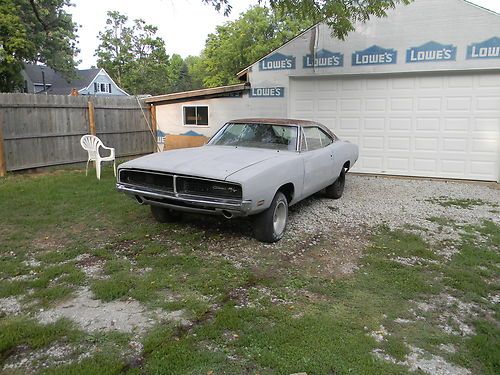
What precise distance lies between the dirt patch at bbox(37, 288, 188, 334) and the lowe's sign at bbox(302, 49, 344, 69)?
8.48 meters

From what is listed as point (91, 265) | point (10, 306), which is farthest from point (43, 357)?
point (91, 265)

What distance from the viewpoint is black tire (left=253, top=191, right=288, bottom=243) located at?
484 centimetres

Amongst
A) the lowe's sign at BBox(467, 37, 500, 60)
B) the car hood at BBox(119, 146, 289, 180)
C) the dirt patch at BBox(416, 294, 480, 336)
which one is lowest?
the dirt patch at BBox(416, 294, 480, 336)

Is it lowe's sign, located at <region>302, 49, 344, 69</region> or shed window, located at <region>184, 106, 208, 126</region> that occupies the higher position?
lowe's sign, located at <region>302, 49, 344, 69</region>

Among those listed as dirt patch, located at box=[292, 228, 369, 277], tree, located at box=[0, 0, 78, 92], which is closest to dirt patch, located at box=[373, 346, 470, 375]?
dirt patch, located at box=[292, 228, 369, 277]

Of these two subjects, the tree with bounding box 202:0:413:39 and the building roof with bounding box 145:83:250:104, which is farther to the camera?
the building roof with bounding box 145:83:250:104

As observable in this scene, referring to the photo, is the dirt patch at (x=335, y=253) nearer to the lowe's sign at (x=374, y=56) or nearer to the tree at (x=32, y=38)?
the lowe's sign at (x=374, y=56)

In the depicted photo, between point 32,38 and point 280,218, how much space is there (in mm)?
24643

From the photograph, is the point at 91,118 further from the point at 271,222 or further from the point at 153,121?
the point at 271,222

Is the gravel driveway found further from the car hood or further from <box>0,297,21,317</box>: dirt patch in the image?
<box>0,297,21,317</box>: dirt patch

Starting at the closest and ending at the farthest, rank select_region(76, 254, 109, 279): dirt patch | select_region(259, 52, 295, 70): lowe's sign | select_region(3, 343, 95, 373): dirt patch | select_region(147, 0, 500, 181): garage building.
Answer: select_region(3, 343, 95, 373): dirt patch → select_region(76, 254, 109, 279): dirt patch → select_region(147, 0, 500, 181): garage building → select_region(259, 52, 295, 70): lowe's sign

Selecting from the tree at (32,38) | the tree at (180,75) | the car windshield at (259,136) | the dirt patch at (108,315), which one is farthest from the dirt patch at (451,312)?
the tree at (180,75)

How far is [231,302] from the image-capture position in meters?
3.52

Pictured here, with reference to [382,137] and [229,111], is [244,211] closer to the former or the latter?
[382,137]
